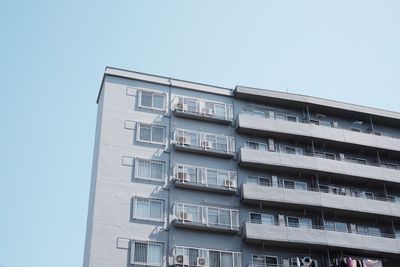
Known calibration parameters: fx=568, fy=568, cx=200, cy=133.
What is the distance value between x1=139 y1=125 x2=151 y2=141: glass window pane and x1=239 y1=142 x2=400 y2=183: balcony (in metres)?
7.27

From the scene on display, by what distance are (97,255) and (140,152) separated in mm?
8601

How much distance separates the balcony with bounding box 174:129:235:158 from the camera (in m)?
43.4

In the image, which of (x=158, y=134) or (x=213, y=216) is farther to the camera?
(x=158, y=134)

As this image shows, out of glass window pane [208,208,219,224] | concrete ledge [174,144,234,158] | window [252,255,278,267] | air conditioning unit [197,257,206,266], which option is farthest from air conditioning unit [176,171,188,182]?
window [252,255,278,267]

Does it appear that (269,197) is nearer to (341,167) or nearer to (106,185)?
(341,167)

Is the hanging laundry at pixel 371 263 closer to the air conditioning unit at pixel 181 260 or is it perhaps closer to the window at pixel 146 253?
the air conditioning unit at pixel 181 260

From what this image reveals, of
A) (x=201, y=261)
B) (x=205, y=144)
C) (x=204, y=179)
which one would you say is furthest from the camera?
(x=205, y=144)

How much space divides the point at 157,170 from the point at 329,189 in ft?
46.9

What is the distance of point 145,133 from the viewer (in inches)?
1706

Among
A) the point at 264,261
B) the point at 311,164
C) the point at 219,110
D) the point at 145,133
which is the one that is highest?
the point at 219,110

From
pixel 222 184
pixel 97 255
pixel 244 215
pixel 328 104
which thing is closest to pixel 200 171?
pixel 222 184

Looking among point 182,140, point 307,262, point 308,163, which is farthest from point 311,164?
point 182,140

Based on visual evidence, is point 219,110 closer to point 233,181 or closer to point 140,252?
point 233,181

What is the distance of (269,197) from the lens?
42.5 meters
